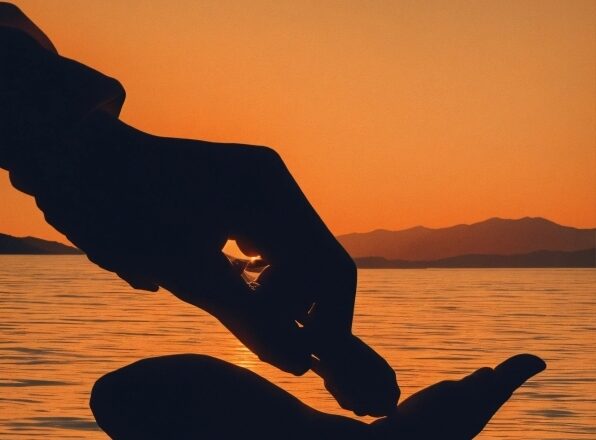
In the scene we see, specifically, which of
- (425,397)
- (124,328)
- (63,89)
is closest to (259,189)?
(63,89)

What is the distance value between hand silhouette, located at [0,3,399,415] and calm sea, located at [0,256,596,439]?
14.9 m

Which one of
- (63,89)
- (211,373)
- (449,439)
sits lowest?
(449,439)

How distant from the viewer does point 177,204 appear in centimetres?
303

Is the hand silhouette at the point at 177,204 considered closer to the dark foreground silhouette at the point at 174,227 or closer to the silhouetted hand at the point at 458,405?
the dark foreground silhouette at the point at 174,227

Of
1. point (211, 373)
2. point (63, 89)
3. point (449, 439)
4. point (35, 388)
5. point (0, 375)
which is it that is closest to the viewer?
point (63, 89)

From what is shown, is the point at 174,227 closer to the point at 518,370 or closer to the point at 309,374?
the point at 518,370

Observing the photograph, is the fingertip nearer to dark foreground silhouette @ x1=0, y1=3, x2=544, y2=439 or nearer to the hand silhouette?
dark foreground silhouette @ x1=0, y1=3, x2=544, y2=439

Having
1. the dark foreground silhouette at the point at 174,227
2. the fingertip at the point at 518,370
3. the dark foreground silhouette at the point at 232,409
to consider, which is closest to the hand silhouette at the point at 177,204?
the dark foreground silhouette at the point at 174,227

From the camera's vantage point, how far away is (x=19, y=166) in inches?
122

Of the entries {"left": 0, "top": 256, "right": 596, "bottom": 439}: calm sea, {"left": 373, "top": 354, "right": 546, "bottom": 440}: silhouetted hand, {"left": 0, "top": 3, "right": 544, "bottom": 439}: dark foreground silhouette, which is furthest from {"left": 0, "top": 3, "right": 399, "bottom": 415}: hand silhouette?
{"left": 0, "top": 256, "right": 596, "bottom": 439}: calm sea

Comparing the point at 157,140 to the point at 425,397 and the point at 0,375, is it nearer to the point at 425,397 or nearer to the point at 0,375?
the point at 425,397

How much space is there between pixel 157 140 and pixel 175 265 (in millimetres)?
301

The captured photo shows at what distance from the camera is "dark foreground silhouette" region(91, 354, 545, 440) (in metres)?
3.21

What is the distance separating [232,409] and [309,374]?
21.5m
